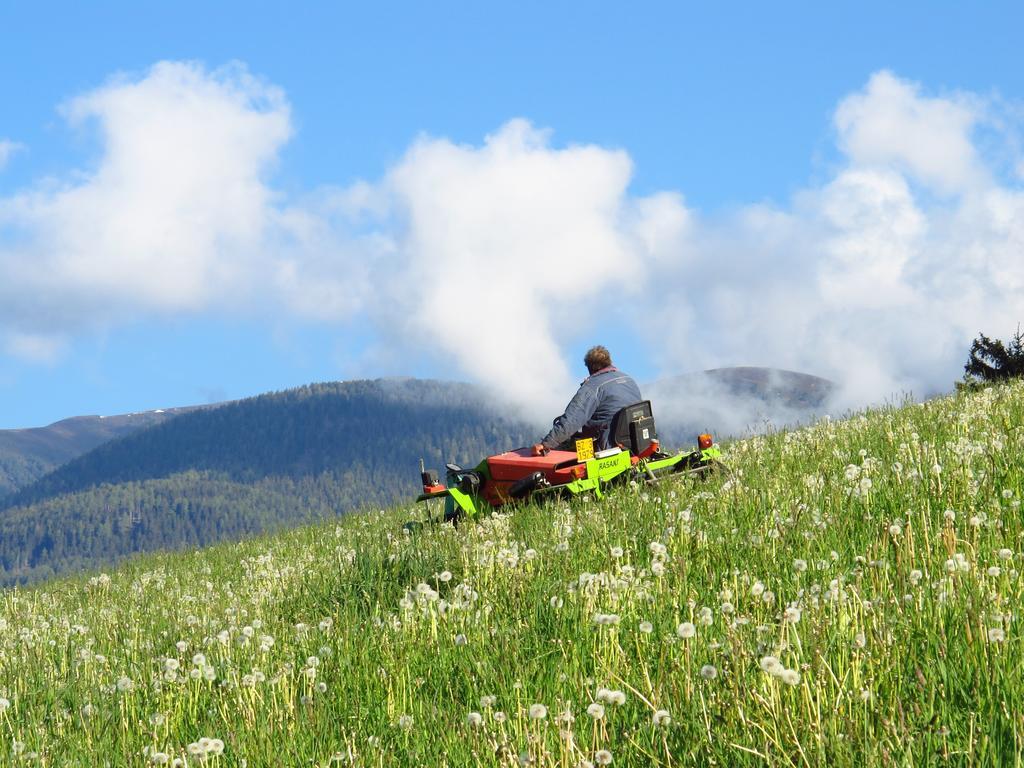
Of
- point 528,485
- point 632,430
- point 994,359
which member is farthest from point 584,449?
point 994,359

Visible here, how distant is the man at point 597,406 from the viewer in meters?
12.6

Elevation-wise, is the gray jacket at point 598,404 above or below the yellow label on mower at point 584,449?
above

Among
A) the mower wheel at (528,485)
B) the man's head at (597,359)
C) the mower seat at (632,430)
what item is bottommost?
the mower wheel at (528,485)

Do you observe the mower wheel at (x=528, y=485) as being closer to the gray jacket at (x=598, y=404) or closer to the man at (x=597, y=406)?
the man at (x=597, y=406)

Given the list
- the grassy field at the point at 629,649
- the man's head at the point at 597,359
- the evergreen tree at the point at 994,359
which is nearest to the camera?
the grassy field at the point at 629,649

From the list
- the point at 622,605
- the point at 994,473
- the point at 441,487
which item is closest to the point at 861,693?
the point at 622,605

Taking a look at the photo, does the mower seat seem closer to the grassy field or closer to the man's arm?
the man's arm

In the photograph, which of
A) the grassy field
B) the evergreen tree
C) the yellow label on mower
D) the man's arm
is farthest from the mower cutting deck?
the evergreen tree

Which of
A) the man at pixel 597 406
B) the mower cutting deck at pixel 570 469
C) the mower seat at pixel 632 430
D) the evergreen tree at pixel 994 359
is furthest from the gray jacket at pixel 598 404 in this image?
the evergreen tree at pixel 994 359

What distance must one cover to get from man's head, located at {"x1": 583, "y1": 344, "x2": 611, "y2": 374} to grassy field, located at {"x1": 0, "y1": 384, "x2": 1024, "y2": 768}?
15.7ft

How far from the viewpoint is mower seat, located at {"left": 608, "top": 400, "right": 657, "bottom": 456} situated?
40.8 feet

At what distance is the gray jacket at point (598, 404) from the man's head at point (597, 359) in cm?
31

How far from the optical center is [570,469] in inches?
451

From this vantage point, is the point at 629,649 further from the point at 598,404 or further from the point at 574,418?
the point at 598,404
